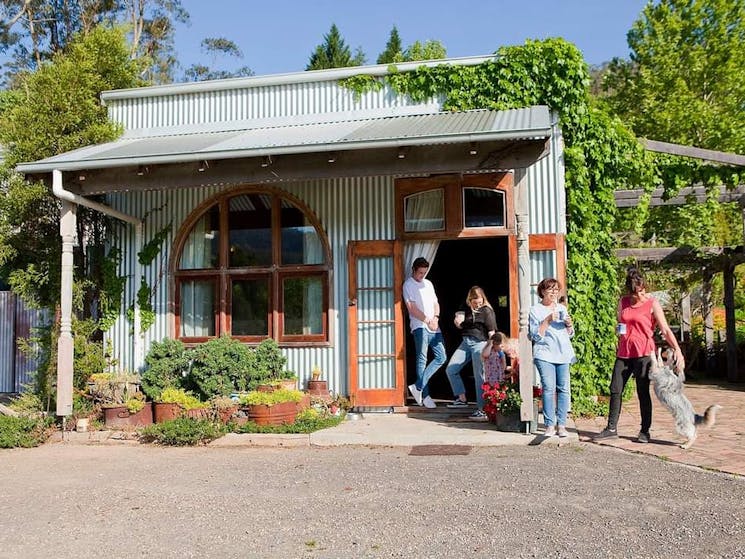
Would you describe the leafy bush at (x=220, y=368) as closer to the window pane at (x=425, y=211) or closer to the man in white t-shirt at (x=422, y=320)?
the man in white t-shirt at (x=422, y=320)

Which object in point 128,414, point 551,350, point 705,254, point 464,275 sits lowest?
point 128,414

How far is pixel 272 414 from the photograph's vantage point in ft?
26.0

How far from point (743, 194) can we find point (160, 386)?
8898mm

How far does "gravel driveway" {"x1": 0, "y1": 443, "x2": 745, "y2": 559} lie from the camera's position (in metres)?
4.02

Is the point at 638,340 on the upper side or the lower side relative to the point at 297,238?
lower

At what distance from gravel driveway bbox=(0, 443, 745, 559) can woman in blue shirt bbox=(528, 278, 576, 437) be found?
1.58 ft

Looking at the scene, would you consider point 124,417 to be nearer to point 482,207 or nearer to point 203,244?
point 203,244

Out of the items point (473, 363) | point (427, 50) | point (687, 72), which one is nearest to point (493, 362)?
point (473, 363)

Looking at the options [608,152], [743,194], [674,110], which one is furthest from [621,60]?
[608,152]

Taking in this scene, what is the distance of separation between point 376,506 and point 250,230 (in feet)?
19.0

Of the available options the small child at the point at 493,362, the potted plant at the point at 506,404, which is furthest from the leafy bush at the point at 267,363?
the potted plant at the point at 506,404

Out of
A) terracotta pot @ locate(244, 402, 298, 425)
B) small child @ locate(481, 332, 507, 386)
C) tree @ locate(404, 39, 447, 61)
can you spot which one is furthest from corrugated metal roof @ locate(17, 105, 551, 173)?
tree @ locate(404, 39, 447, 61)

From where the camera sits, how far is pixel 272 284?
9.66 m

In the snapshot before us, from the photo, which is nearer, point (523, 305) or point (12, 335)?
→ point (523, 305)
